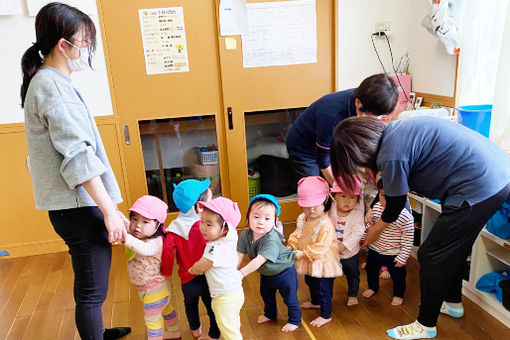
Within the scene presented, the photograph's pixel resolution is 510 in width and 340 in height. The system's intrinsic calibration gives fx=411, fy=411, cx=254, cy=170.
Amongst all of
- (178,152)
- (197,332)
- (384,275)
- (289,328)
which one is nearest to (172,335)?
(197,332)

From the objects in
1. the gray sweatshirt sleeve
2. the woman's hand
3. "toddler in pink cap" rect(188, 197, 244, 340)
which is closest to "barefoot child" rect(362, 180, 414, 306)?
"toddler in pink cap" rect(188, 197, 244, 340)

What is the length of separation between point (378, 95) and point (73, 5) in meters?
2.09

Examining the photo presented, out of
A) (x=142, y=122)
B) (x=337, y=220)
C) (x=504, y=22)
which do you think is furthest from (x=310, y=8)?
(x=337, y=220)

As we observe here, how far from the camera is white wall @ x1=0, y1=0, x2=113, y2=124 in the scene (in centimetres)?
273

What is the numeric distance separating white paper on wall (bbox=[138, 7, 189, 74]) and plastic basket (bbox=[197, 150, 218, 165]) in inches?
26.2

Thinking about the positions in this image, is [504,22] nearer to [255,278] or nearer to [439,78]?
[439,78]

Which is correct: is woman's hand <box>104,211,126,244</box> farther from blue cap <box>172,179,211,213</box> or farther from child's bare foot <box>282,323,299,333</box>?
child's bare foot <box>282,323,299,333</box>

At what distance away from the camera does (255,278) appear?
261cm

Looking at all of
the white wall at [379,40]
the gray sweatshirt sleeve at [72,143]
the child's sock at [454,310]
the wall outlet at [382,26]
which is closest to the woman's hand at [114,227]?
the gray sweatshirt sleeve at [72,143]

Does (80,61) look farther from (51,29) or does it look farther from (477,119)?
(477,119)

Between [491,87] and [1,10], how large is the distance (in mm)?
3108

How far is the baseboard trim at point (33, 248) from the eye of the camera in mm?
3053

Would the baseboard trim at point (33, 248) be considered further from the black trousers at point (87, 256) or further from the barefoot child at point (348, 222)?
the barefoot child at point (348, 222)

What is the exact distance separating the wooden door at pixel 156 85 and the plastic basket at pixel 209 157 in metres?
0.07
